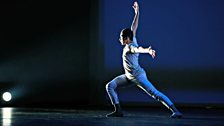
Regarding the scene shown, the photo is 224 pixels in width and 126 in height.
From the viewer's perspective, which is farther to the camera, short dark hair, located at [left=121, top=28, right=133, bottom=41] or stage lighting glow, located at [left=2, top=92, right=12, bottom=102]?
stage lighting glow, located at [left=2, top=92, right=12, bottom=102]

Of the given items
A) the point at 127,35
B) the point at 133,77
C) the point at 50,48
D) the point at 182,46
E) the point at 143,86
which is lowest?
the point at 143,86

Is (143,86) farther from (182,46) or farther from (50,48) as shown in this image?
(50,48)

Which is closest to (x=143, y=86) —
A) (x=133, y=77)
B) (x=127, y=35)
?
(x=133, y=77)

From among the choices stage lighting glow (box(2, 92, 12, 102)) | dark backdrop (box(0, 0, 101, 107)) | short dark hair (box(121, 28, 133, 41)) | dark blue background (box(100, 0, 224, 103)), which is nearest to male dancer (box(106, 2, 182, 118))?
short dark hair (box(121, 28, 133, 41))

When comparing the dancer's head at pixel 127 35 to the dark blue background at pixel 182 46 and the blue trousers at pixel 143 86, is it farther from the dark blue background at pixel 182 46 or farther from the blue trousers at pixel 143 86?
the dark blue background at pixel 182 46

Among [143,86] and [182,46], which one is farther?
[182,46]

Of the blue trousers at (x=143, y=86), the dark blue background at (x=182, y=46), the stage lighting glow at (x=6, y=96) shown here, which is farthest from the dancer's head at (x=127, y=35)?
the stage lighting glow at (x=6, y=96)

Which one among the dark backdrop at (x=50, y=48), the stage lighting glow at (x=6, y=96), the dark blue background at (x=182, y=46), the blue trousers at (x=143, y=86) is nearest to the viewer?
the blue trousers at (x=143, y=86)

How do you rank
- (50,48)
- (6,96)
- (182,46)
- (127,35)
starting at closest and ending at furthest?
(127,35) → (182,46) → (6,96) → (50,48)

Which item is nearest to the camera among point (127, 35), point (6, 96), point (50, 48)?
point (127, 35)

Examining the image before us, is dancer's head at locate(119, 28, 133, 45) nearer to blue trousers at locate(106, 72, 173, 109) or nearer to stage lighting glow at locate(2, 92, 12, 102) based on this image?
blue trousers at locate(106, 72, 173, 109)

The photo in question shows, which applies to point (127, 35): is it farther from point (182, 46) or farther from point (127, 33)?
point (182, 46)

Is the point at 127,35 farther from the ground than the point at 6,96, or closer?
farther from the ground

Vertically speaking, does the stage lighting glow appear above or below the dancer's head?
below
